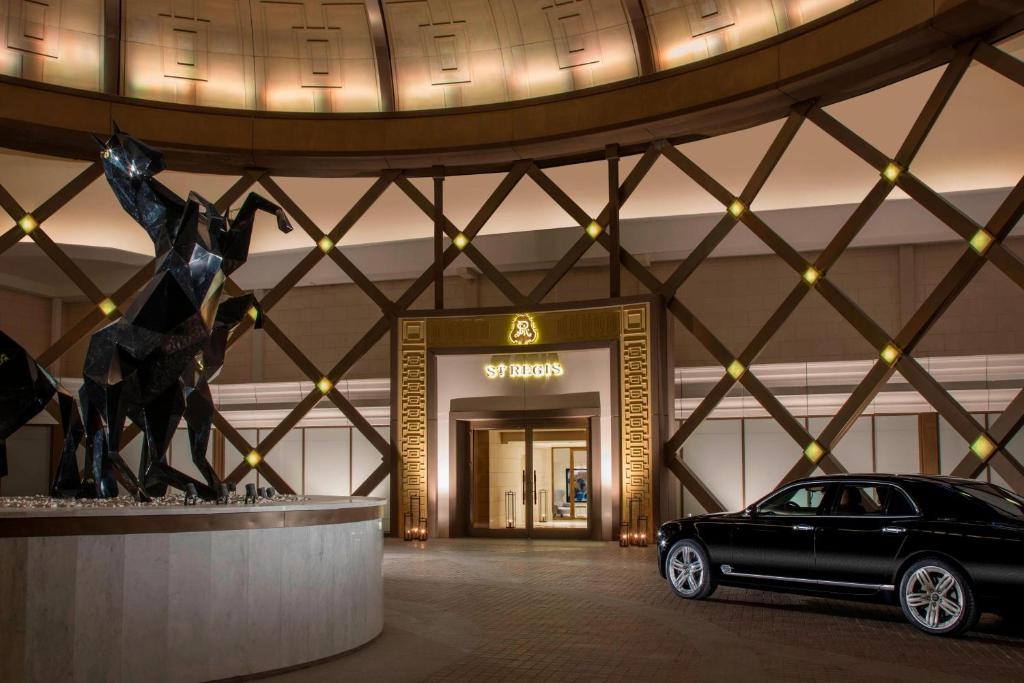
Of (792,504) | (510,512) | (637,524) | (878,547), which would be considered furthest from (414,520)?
(878,547)

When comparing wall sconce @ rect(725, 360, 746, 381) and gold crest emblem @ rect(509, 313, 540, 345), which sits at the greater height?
gold crest emblem @ rect(509, 313, 540, 345)

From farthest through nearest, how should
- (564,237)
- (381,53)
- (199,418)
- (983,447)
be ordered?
(564,237) → (381,53) → (983,447) → (199,418)

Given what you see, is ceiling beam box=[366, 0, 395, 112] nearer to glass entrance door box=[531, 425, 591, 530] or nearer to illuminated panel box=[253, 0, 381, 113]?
illuminated panel box=[253, 0, 381, 113]

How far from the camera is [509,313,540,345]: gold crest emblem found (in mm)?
19969

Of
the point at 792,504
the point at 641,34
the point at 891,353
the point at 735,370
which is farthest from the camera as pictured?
the point at 641,34

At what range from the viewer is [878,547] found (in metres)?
9.88

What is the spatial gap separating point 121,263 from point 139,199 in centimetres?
1671

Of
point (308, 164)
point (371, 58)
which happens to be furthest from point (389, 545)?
point (371, 58)

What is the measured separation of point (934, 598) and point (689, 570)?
3.04 metres

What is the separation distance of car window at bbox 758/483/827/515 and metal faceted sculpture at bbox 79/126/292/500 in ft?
20.1

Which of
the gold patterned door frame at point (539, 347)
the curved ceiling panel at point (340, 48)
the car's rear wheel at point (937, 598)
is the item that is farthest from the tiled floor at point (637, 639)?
the curved ceiling panel at point (340, 48)

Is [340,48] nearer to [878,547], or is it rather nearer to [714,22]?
[714,22]

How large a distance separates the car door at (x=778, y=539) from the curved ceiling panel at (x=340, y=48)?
10984 mm

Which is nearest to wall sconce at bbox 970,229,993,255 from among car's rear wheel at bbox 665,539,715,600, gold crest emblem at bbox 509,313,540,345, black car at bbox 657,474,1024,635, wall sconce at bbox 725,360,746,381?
wall sconce at bbox 725,360,746,381
